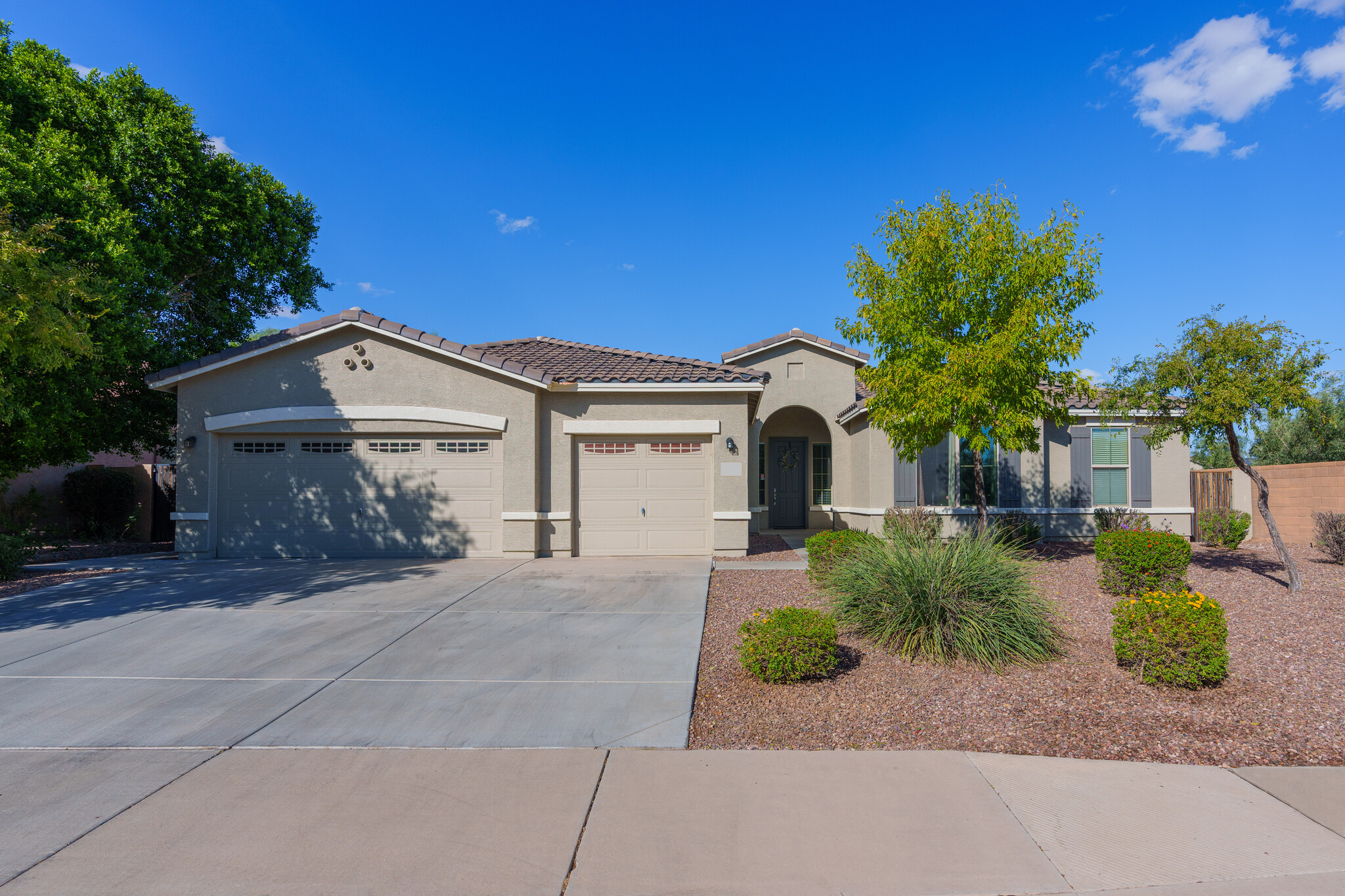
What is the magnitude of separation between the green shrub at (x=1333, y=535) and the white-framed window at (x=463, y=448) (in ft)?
48.0

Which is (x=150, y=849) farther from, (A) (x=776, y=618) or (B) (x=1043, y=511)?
(B) (x=1043, y=511)

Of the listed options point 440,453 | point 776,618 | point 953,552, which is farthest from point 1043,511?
point 440,453

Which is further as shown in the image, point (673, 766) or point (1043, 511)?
point (1043, 511)

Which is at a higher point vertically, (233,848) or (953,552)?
(953,552)

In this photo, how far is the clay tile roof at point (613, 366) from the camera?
1295 centimetres

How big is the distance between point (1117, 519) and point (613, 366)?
11013 millimetres

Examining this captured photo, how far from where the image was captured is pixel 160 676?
5984 millimetres

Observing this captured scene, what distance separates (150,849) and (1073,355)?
11793mm

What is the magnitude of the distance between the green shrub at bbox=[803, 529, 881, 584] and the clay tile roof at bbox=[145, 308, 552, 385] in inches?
228

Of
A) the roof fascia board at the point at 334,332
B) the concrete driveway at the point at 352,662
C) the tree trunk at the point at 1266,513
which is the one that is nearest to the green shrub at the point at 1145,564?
the tree trunk at the point at 1266,513

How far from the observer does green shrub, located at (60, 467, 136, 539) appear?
17.3m

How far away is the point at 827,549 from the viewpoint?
9.65 metres

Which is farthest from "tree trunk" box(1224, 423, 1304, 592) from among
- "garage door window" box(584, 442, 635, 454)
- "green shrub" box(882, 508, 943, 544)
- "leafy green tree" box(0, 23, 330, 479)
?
"leafy green tree" box(0, 23, 330, 479)

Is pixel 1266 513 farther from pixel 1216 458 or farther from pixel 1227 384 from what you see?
pixel 1216 458
